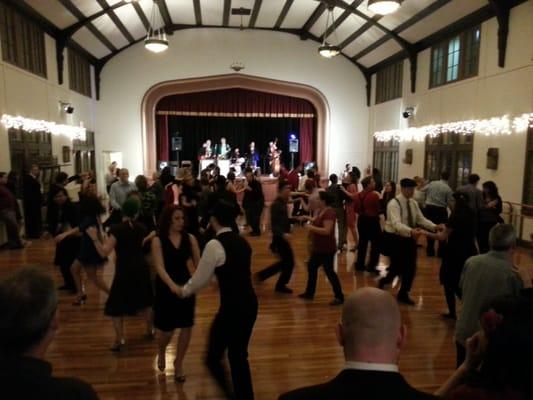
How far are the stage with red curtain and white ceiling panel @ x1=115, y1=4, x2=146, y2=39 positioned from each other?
288cm

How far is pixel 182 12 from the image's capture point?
44.1 ft

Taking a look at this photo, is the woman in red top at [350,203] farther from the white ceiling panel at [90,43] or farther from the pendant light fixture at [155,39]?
the white ceiling panel at [90,43]

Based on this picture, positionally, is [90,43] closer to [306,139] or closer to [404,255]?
[306,139]

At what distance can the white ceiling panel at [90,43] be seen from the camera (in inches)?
471

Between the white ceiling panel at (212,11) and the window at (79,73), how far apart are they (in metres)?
4.02

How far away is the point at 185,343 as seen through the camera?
3.33 meters

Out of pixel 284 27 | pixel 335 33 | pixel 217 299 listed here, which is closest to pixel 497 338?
pixel 217 299

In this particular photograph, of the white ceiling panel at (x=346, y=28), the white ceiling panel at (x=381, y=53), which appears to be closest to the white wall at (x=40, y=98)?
the white ceiling panel at (x=346, y=28)

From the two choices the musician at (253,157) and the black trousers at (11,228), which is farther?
the musician at (253,157)

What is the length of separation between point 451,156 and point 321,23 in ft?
20.0

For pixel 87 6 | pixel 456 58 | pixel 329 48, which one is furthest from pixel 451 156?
pixel 87 6

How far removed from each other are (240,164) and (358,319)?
55.0ft

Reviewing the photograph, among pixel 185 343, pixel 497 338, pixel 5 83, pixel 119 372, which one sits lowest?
pixel 119 372

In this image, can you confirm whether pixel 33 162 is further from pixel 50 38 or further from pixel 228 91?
pixel 228 91
